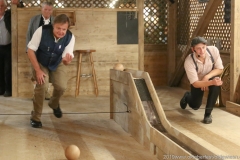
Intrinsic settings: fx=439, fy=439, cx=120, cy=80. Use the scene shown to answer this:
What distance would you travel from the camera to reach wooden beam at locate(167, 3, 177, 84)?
828 cm

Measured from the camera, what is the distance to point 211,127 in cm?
458

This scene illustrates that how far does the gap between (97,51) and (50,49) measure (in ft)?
8.88

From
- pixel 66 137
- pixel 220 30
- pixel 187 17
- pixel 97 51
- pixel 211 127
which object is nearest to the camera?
pixel 66 137

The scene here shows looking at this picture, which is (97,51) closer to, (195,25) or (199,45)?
(195,25)

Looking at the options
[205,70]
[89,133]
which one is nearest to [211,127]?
[205,70]

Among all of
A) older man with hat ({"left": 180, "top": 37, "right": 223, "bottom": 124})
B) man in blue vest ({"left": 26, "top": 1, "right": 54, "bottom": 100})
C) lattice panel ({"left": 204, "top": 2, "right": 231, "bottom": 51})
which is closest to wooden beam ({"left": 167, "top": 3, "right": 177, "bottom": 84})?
lattice panel ({"left": 204, "top": 2, "right": 231, "bottom": 51})

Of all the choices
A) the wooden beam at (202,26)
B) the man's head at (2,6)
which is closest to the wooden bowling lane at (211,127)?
the wooden beam at (202,26)

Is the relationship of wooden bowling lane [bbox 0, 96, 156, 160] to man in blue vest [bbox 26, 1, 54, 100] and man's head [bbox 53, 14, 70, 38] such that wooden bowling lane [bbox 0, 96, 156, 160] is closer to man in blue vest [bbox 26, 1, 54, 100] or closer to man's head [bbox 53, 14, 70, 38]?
man's head [bbox 53, 14, 70, 38]

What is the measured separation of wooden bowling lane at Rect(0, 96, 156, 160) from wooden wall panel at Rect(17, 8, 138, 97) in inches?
44.7

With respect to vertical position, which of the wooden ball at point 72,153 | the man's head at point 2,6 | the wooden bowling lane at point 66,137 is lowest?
the wooden bowling lane at point 66,137

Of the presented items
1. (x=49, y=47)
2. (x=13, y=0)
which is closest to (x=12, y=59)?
(x=13, y=0)

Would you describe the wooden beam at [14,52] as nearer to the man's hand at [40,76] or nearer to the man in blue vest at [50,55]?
the man in blue vest at [50,55]

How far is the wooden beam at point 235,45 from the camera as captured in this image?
549cm

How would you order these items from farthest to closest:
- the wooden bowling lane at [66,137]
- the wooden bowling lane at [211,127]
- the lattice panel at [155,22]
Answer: the lattice panel at [155,22] < the wooden bowling lane at [211,127] < the wooden bowling lane at [66,137]
